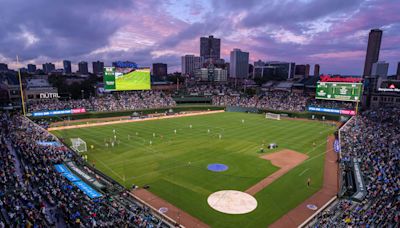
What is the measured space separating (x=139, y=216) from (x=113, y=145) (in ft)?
79.8

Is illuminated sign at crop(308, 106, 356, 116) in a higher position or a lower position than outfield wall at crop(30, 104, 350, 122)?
higher

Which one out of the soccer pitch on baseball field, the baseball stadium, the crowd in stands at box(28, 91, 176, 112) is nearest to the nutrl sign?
the crowd in stands at box(28, 91, 176, 112)

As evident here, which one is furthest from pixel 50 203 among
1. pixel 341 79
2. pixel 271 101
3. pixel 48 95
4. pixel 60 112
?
pixel 271 101

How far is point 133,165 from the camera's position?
111ft

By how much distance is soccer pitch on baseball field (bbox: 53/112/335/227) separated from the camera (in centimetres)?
2415

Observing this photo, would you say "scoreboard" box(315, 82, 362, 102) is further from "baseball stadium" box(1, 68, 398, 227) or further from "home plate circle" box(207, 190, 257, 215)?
"home plate circle" box(207, 190, 257, 215)

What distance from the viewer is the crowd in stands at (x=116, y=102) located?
69.5 metres

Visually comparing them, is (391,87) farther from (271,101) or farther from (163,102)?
(163,102)

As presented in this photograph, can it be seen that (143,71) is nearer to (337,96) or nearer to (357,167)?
(337,96)

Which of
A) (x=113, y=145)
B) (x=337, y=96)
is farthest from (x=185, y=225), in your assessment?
(x=337, y=96)

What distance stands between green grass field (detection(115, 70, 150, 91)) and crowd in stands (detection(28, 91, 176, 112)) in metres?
6.41

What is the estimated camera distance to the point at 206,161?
A: 35312 mm

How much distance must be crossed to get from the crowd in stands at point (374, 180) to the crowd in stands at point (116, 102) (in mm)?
61328

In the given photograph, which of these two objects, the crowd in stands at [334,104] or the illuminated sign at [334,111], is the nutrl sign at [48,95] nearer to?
the illuminated sign at [334,111]
